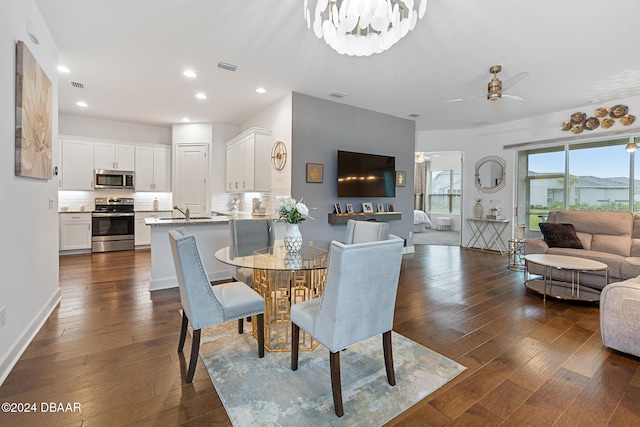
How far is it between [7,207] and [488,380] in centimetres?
350

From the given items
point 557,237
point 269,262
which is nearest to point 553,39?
point 557,237

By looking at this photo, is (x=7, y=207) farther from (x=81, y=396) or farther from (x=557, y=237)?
(x=557, y=237)

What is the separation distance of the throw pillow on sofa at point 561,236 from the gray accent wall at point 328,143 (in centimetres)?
257

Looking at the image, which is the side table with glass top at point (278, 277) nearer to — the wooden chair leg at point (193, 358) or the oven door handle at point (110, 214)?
the wooden chair leg at point (193, 358)

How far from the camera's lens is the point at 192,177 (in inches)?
266

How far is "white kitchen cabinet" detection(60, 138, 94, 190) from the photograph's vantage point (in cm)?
605

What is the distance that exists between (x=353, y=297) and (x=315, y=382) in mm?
734

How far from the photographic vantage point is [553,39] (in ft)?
10.3

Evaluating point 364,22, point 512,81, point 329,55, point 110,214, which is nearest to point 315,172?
point 329,55

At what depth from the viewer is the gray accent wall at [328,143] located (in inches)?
190

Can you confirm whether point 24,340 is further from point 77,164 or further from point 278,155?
point 77,164

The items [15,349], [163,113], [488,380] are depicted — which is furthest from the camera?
[163,113]

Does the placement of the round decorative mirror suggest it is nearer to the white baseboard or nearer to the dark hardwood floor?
the dark hardwood floor

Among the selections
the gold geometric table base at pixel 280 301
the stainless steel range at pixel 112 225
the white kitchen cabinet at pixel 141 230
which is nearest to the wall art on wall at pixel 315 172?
the gold geometric table base at pixel 280 301
